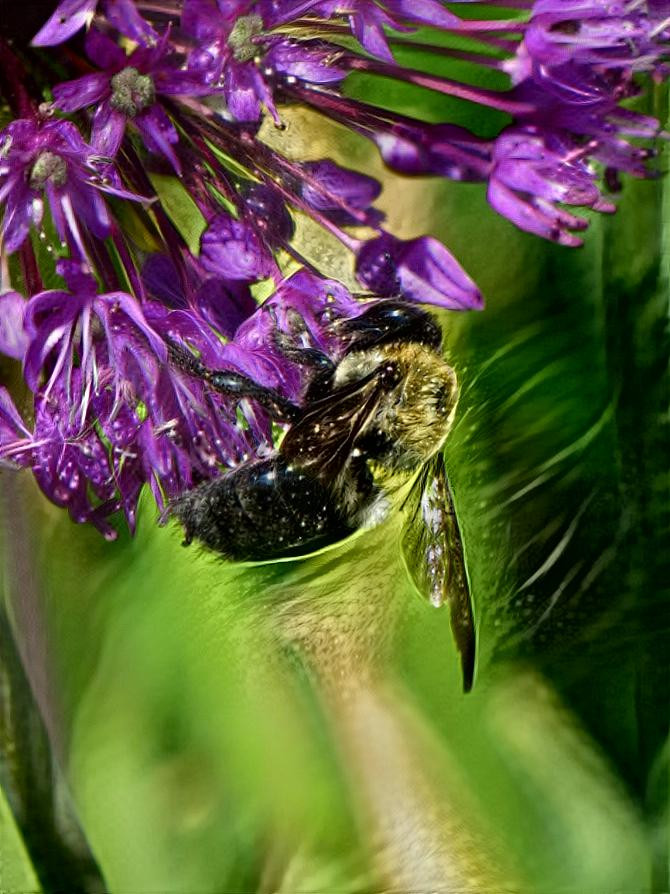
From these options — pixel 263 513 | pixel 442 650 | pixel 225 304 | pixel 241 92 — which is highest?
pixel 241 92

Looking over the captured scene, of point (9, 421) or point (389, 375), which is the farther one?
point (9, 421)

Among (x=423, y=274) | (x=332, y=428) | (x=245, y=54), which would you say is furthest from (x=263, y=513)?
(x=245, y=54)

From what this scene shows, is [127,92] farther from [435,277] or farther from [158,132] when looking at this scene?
[435,277]

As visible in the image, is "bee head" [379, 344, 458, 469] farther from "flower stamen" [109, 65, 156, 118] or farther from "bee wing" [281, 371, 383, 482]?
"flower stamen" [109, 65, 156, 118]

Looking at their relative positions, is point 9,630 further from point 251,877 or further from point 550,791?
point 550,791

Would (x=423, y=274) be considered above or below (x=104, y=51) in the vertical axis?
below

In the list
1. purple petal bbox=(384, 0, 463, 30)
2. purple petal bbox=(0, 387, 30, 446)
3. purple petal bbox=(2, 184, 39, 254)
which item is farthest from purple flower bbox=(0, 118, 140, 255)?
purple petal bbox=(384, 0, 463, 30)

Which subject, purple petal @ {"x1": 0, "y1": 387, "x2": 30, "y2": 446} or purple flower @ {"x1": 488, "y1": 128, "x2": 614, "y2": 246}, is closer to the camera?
purple flower @ {"x1": 488, "y1": 128, "x2": 614, "y2": 246}

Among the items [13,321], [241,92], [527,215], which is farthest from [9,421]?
[527,215]

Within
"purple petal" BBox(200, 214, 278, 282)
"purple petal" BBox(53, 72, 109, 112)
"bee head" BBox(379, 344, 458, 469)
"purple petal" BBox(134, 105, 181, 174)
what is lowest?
"bee head" BBox(379, 344, 458, 469)
